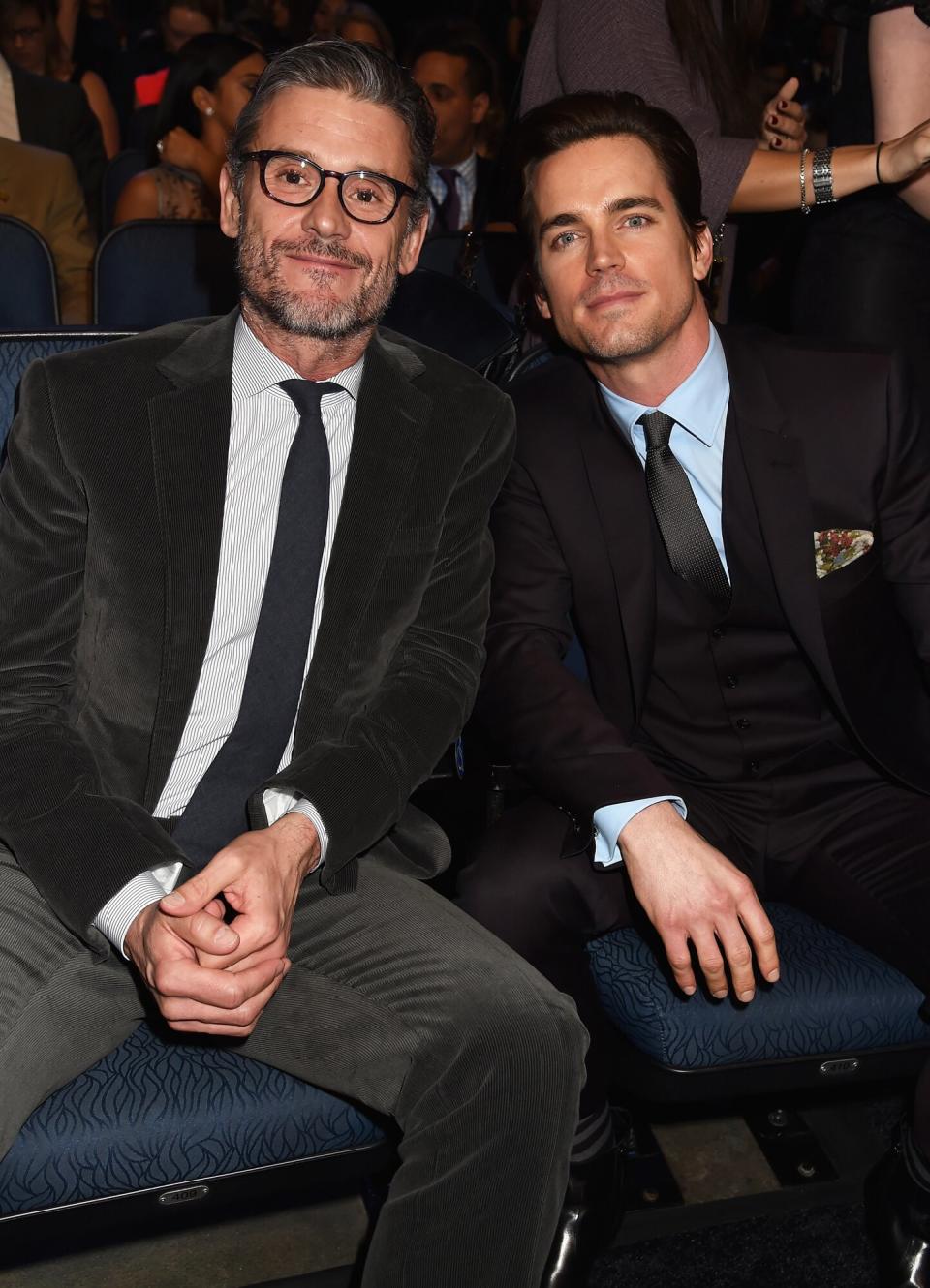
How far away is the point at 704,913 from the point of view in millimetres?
1552

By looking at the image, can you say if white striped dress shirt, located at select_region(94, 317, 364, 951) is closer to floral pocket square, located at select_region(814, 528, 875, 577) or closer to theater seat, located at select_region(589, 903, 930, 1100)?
theater seat, located at select_region(589, 903, 930, 1100)

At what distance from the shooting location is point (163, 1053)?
1.47 metres

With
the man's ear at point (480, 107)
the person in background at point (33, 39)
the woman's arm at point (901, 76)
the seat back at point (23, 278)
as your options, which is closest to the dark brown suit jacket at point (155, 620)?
the seat back at point (23, 278)

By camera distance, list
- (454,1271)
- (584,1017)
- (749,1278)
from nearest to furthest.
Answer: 1. (454,1271)
2. (584,1017)
3. (749,1278)

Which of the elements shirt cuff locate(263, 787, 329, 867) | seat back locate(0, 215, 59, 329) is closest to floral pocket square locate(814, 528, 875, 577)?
shirt cuff locate(263, 787, 329, 867)

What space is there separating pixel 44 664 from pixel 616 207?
971mm

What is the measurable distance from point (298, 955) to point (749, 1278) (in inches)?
31.7

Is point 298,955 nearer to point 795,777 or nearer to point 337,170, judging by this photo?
point 795,777

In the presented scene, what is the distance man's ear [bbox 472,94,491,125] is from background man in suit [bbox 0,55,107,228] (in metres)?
1.33

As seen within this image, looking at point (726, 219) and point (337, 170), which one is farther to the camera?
point (726, 219)

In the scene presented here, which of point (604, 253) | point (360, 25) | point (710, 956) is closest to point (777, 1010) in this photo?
point (710, 956)

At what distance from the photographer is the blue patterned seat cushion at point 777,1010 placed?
1585 mm

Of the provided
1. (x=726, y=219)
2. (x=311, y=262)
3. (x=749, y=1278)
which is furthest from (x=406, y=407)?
(x=749, y=1278)

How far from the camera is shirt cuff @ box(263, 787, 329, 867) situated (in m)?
1.53
